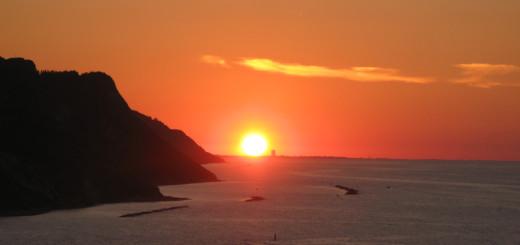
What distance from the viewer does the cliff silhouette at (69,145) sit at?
86750 millimetres

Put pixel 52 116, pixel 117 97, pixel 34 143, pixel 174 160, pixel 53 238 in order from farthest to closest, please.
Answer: pixel 174 160
pixel 117 97
pixel 52 116
pixel 34 143
pixel 53 238

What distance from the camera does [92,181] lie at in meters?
105

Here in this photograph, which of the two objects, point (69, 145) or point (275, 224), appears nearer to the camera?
point (275, 224)

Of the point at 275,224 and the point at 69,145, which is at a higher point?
the point at 69,145

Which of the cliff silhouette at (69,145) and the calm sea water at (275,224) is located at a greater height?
the cliff silhouette at (69,145)

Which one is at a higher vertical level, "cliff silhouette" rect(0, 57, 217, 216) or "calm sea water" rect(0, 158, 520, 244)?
"cliff silhouette" rect(0, 57, 217, 216)

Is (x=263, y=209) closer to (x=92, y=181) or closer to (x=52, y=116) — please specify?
(x=92, y=181)

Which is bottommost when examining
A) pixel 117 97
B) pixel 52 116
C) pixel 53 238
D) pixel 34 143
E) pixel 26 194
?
pixel 53 238

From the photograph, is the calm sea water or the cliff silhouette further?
the cliff silhouette

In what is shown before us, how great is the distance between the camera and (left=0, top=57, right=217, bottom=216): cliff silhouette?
285 feet

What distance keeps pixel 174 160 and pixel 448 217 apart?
82.8 metres

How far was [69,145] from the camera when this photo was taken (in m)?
109

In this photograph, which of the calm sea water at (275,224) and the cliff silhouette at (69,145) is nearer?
the calm sea water at (275,224)

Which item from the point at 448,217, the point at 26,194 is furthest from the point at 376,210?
the point at 26,194
